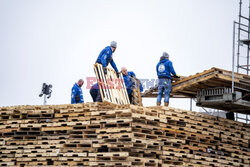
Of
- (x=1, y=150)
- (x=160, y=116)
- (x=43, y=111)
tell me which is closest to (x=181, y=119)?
(x=160, y=116)

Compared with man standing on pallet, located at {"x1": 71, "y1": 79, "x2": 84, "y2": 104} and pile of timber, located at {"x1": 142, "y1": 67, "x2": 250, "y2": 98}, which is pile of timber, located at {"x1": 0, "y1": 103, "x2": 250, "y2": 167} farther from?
man standing on pallet, located at {"x1": 71, "y1": 79, "x2": 84, "y2": 104}

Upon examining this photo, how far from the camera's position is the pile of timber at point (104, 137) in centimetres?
1342

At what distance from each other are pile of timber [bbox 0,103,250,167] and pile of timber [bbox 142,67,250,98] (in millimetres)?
1513

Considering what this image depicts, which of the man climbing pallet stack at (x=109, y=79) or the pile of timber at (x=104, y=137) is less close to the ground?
the man climbing pallet stack at (x=109, y=79)

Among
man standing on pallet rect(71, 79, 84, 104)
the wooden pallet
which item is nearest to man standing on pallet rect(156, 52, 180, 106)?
the wooden pallet

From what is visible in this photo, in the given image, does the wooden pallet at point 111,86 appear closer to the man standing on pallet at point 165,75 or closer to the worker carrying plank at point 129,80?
the worker carrying plank at point 129,80

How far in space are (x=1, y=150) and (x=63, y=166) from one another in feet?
6.98

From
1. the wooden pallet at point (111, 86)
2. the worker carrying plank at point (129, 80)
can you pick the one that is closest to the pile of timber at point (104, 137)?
the wooden pallet at point (111, 86)

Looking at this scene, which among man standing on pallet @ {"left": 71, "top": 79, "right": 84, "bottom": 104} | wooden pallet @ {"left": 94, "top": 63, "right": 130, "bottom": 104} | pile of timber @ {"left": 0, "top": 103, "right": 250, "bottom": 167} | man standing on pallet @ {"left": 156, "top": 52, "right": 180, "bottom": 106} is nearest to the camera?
pile of timber @ {"left": 0, "top": 103, "right": 250, "bottom": 167}

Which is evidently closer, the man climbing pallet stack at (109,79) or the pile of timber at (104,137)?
the pile of timber at (104,137)

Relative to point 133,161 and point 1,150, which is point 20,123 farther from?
point 133,161

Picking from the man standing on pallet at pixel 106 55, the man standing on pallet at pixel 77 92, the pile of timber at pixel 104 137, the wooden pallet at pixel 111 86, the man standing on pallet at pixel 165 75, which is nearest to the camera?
the pile of timber at pixel 104 137

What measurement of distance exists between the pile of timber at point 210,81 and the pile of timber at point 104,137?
1513 millimetres

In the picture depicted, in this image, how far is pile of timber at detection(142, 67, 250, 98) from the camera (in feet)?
52.7
